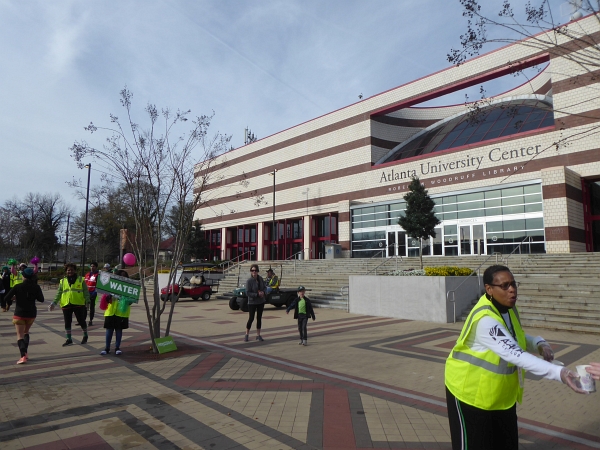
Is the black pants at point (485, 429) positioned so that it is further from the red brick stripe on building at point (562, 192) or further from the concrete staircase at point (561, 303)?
the red brick stripe on building at point (562, 192)

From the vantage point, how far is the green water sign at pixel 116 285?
7.92 meters

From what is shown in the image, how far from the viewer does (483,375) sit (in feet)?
8.38

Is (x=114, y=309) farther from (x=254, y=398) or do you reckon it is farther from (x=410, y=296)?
(x=410, y=296)

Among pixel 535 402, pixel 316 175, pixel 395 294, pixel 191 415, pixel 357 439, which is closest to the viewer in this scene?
pixel 357 439

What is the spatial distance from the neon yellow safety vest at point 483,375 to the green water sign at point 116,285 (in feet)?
23.0

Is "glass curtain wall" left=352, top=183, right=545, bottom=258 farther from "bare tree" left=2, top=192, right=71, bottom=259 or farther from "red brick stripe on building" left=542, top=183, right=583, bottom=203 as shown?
"bare tree" left=2, top=192, right=71, bottom=259

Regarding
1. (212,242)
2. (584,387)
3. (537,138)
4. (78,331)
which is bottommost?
(78,331)

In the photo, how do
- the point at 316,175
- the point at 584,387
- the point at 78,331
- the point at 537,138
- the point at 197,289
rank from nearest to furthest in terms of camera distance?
1. the point at 584,387
2. the point at 78,331
3. the point at 197,289
4. the point at 537,138
5. the point at 316,175

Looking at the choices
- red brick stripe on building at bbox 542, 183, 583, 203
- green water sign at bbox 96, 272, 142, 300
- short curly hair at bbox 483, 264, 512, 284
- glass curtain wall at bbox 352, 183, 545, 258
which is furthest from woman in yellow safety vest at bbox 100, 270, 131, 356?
red brick stripe on building at bbox 542, 183, 583, 203

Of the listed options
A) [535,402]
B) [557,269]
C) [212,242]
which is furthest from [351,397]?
[212,242]

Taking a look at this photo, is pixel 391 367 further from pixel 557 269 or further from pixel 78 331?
pixel 557 269

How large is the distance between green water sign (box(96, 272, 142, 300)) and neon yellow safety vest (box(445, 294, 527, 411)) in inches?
276

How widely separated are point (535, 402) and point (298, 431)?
3.31m

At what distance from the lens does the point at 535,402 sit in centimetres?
549
